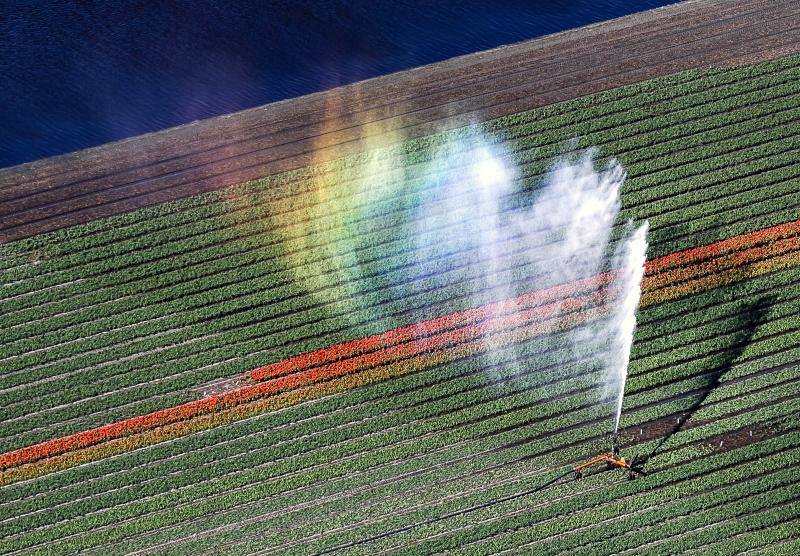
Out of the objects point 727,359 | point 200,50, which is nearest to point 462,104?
point 200,50

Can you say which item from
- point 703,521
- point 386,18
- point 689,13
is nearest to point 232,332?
point 703,521

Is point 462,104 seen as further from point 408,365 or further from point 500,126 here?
point 408,365

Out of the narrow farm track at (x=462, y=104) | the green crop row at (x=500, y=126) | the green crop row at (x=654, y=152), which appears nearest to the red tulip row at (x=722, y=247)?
the green crop row at (x=654, y=152)

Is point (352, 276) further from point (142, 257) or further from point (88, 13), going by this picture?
point (88, 13)

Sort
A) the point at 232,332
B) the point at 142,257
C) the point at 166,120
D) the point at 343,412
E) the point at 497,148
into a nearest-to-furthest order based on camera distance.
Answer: the point at 343,412, the point at 232,332, the point at 142,257, the point at 497,148, the point at 166,120

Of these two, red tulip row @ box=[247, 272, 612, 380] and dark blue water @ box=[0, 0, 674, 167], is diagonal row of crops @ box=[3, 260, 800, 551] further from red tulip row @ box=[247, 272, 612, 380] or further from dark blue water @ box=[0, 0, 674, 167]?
dark blue water @ box=[0, 0, 674, 167]

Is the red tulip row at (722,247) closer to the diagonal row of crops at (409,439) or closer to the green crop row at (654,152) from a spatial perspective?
the diagonal row of crops at (409,439)


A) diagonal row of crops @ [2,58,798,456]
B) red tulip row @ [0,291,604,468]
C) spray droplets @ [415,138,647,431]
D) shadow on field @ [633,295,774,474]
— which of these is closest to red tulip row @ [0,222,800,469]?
red tulip row @ [0,291,604,468]
